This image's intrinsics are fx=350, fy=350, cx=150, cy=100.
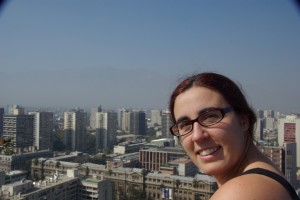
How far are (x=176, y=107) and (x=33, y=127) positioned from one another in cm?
1452

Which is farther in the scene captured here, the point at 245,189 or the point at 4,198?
the point at 4,198

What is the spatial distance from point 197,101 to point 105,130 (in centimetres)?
1663

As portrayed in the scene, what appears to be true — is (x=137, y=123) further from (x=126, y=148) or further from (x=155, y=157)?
(x=155, y=157)

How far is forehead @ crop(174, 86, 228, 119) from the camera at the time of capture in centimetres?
40

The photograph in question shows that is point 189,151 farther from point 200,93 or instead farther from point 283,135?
point 283,135

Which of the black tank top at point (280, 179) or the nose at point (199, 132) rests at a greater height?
the nose at point (199, 132)

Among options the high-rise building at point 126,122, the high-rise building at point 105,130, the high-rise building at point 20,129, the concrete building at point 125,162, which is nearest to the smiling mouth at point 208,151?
the concrete building at point 125,162

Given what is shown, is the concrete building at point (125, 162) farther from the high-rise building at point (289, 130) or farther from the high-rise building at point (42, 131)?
the high-rise building at point (289, 130)

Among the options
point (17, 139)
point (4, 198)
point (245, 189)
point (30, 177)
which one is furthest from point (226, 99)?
point (17, 139)

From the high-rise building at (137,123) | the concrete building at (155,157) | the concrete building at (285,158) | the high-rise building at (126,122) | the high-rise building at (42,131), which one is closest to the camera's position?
the concrete building at (285,158)

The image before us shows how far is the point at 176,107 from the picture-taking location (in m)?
0.43

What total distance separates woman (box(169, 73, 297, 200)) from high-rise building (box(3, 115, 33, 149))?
13.7 meters

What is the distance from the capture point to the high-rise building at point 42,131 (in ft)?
46.4

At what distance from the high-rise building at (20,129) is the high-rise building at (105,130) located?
11.8 feet
